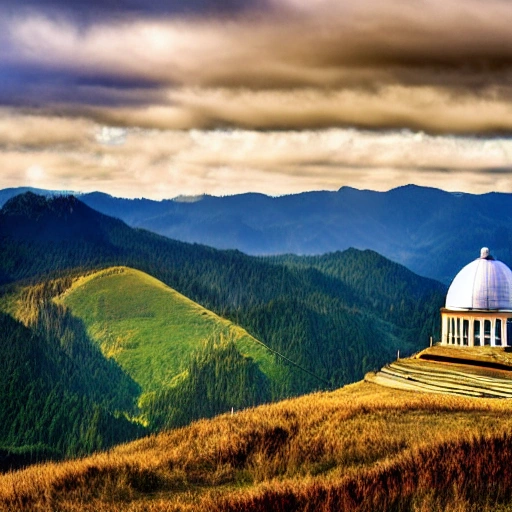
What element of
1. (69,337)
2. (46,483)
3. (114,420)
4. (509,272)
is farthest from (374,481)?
(69,337)

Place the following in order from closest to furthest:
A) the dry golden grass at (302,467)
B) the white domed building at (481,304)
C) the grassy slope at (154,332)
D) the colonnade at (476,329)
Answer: the dry golden grass at (302,467)
the colonnade at (476,329)
the white domed building at (481,304)
the grassy slope at (154,332)

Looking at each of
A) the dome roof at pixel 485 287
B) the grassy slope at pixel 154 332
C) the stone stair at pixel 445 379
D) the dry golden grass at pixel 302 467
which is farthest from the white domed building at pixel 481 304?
the grassy slope at pixel 154 332

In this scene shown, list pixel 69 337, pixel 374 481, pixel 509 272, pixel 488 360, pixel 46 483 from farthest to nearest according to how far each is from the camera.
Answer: pixel 69 337, pixel 509 272, pixel 488 360, pixel 46 483, pixel 374 481

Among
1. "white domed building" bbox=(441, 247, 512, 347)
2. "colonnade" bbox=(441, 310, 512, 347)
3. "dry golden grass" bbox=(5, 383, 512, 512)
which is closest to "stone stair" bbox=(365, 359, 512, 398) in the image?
"dry golden grass" bbox=(5, 383, 512, 512)

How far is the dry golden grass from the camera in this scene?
61.8 ft

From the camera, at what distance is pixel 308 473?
22625 mm

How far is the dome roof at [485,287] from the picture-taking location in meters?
60.8

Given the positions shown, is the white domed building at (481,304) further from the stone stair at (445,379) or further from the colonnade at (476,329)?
the stone stair at (445,379)

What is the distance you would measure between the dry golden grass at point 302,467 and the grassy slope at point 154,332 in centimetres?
13173

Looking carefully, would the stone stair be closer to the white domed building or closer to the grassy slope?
the white domed building

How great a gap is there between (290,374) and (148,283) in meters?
45.4

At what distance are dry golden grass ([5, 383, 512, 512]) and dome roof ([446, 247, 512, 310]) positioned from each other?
29.5 m

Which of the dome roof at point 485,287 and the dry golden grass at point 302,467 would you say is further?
the dome roof at point 485,287

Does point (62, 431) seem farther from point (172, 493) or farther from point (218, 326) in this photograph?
point (172, 493)
